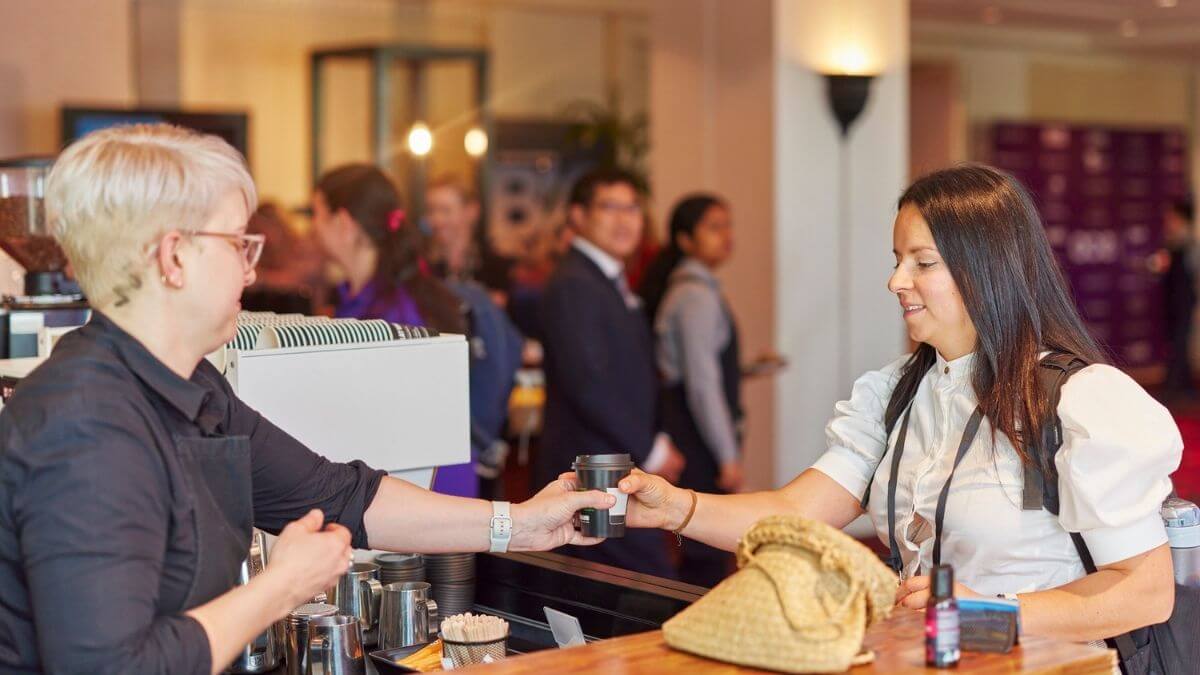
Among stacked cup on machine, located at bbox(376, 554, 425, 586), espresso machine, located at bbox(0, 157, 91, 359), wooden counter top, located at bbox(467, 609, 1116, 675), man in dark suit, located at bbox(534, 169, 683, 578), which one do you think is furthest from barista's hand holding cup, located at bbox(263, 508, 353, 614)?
man in dark suit, located at bbox(534, 169, 683, 578)

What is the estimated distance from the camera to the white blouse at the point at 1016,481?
1.98m

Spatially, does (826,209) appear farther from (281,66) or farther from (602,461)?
(281,66)

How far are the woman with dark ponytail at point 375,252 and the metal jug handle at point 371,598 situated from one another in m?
1.38

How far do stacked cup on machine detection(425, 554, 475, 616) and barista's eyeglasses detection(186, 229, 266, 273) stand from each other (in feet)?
2.81

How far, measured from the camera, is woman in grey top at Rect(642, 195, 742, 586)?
496 centimetres

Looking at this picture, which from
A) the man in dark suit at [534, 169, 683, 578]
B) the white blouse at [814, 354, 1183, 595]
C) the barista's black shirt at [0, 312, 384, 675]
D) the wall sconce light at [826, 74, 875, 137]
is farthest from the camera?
the wall sconce light at [826, 74, 875, 137]

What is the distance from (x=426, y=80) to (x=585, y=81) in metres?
1.73

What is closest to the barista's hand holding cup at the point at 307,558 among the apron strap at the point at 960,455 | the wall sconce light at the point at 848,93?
the apron strap at the point at 960,455

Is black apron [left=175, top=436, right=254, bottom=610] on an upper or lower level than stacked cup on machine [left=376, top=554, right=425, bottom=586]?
upper

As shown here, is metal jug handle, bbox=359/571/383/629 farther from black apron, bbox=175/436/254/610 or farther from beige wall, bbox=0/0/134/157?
beige wall, bbox=0/0/134/157

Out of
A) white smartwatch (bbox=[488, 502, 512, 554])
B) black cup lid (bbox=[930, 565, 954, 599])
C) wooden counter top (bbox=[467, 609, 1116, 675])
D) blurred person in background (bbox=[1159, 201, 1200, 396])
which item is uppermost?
black cup lid (bbox=[930, 565, 954, 599])

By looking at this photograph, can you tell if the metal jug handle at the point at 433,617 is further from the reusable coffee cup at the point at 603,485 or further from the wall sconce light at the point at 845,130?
the wall sconce light at the point at 845,130

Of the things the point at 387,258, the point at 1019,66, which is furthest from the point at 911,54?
the point at 387,258

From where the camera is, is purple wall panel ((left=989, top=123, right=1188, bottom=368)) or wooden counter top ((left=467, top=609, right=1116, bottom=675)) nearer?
wooden counter top ((left=467, top=609, right=1116, bottom=675))
